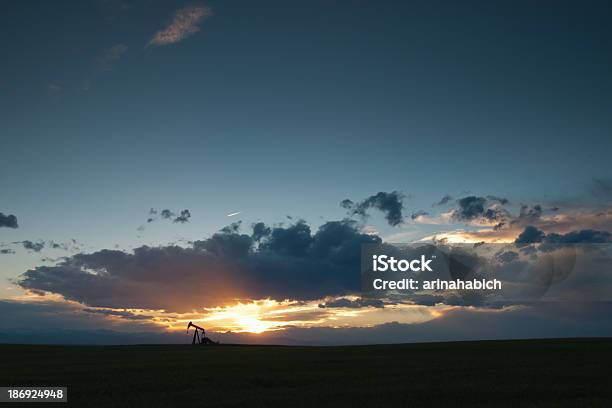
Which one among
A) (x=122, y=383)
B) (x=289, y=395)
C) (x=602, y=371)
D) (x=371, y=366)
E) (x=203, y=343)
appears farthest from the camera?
(x=203, y=343)

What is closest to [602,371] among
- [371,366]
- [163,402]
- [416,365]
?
[416,365]

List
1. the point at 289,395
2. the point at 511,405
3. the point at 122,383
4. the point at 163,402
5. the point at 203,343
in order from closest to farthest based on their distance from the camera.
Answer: the point at 511,405 < the point at 163,402 < the point at 289,395 < the point at 122,383 < the point at 203,343

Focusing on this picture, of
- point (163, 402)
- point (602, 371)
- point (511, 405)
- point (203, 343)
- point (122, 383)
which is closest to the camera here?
point (511, 405)

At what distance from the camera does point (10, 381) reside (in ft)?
121

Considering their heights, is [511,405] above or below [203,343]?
above

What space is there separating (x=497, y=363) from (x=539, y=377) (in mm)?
11749

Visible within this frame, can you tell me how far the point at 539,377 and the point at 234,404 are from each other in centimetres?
→ 2157

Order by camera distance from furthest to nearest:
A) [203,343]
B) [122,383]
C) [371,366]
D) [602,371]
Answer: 1. [203,343]
2. [371,366]
3. [602,371]
4. [122,383]

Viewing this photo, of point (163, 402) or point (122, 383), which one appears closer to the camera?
point (163, 402)

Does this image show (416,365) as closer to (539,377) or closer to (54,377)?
(539,377)

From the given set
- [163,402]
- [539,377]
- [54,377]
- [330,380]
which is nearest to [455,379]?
[539,377]

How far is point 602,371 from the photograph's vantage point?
38469mm

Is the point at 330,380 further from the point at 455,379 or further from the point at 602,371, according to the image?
the point at 602,371

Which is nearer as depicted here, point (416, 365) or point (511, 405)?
point (511, 405)
